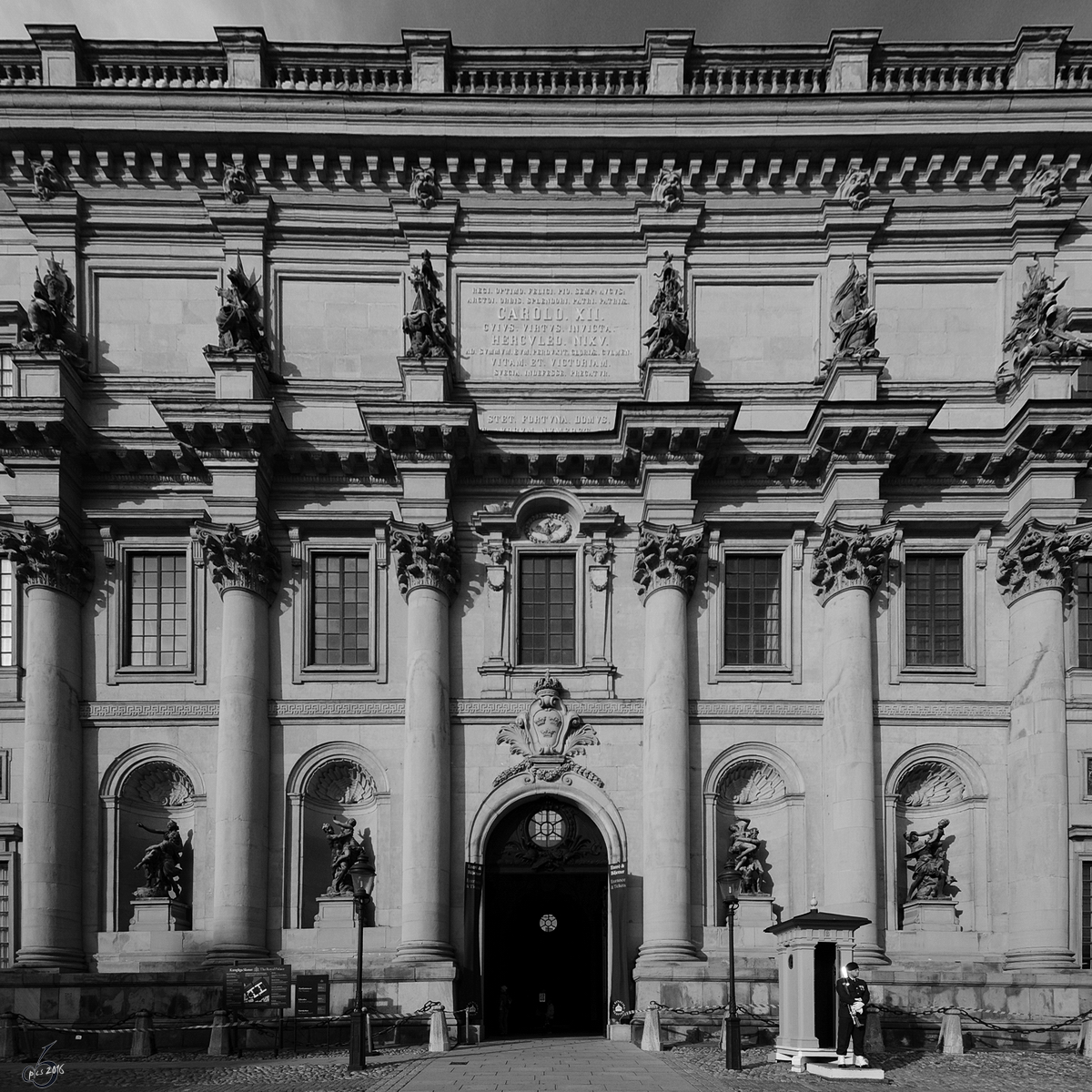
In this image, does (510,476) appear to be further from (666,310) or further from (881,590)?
(881,590)

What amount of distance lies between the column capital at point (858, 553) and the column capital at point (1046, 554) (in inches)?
123

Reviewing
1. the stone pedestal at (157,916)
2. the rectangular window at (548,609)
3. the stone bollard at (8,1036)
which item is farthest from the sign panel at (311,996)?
the rectangular window at (548,609)

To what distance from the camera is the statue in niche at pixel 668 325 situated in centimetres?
3241

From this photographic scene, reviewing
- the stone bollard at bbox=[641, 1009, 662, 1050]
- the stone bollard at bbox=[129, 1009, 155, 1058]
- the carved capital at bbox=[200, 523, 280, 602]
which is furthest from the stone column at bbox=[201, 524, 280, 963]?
the stone bollard at bbox=[641, 1009, 662, 1050]

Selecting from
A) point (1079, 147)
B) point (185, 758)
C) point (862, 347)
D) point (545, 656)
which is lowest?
point (185, 758)

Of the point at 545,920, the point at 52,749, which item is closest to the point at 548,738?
the point at 52,749

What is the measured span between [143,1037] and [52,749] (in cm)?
721

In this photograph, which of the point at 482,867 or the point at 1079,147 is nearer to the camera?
the point at 482,867

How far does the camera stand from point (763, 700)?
1272 inches

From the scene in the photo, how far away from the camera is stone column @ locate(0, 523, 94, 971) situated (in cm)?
3017

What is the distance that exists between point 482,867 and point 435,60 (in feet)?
67.4

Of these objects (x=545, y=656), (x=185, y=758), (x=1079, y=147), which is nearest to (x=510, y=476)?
(x=545, y=656)

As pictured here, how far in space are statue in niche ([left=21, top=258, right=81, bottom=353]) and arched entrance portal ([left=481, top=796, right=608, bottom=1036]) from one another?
628 inches

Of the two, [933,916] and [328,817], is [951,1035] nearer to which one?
[933,916]
